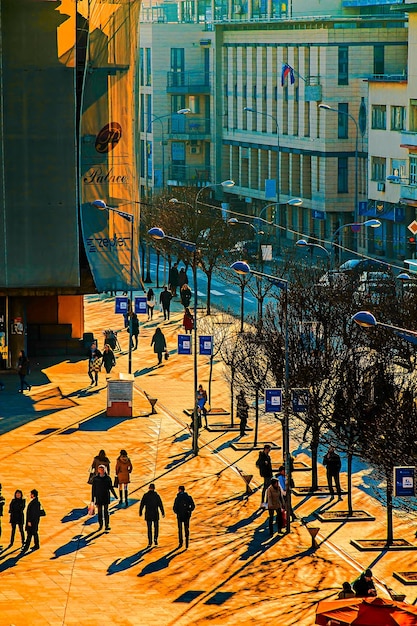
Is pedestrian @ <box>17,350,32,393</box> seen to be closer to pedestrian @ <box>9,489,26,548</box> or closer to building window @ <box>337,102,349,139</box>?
pedestrian @ <box>9,489,26,548</box>

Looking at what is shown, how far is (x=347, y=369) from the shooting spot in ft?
157

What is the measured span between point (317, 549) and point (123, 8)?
33.2m

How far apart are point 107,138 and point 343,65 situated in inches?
1909

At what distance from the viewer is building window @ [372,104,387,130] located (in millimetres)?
104875

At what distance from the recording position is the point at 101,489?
42.0 meters

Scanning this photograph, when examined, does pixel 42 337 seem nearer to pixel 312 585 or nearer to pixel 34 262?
pixel 34 262

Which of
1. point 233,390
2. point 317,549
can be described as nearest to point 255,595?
point 317,549

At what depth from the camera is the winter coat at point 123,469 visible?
44.3m

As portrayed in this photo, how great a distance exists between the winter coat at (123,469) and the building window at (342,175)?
230ft

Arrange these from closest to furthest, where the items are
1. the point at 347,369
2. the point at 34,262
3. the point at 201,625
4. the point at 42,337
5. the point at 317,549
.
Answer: the point at 201,625
the point at 317,549
the point at 347,369
the point at 34,262
the point at 42,337

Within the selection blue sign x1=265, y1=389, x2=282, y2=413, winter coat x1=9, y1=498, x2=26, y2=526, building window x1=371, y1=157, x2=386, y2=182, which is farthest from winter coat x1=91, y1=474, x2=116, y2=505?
building window x1=371, y1=157, x2=386, y2=182

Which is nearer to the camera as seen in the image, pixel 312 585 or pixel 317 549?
pixel 312 585

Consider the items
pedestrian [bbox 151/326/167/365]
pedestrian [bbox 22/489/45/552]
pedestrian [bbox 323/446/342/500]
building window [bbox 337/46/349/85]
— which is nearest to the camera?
pedestrian [bbox 22/489/45/552]

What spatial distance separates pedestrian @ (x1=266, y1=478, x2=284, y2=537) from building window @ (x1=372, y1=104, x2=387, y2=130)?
212 ft
